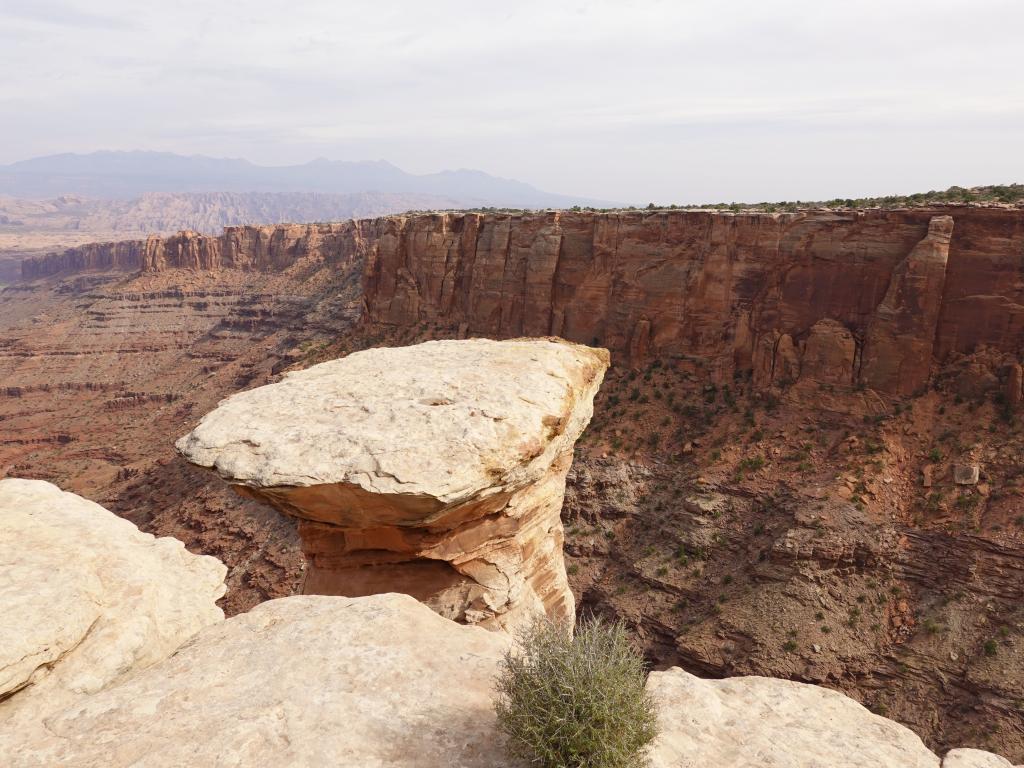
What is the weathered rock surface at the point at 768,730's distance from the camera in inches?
315

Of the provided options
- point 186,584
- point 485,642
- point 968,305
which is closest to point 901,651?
point 968,305

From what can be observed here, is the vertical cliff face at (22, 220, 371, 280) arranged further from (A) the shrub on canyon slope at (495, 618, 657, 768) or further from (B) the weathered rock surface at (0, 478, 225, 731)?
(A) the shrub on canyon slope at (495, 618, 657, 768)

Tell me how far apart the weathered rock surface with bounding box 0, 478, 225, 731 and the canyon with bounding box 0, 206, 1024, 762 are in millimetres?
9607

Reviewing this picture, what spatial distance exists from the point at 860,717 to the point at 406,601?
7180mm

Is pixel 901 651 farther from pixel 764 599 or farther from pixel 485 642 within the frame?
pixel 485 642

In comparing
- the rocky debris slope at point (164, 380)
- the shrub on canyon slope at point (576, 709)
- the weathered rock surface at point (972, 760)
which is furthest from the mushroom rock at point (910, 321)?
the rocky debris slope at point (164, 380)

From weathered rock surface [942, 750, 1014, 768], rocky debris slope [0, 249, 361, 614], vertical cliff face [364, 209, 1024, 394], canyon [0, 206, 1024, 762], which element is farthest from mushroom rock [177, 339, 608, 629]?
vertical cliff face [364, 209, 1024, 394]

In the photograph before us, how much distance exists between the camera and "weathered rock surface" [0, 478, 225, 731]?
27.2 feet

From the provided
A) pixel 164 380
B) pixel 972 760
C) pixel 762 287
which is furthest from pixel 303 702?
pixel 164 380

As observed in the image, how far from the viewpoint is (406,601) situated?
10.7m

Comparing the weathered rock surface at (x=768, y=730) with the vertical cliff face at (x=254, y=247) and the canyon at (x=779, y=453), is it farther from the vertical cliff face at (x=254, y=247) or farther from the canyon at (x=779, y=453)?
the vertical cliff face at (x=254, y=247)

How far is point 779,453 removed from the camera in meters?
32.7

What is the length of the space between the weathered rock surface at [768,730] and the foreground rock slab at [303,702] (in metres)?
2.54

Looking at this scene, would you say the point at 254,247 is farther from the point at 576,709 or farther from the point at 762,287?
the point at 576,709
